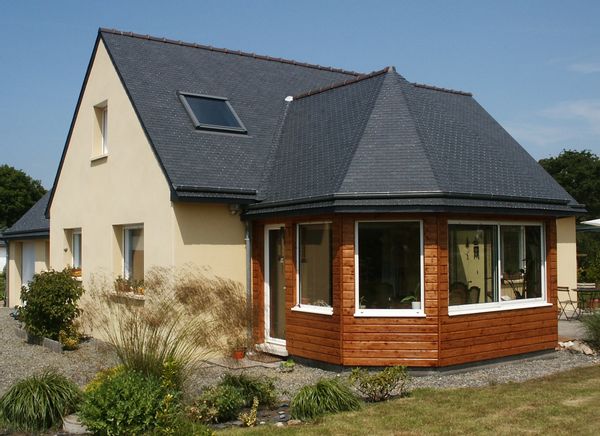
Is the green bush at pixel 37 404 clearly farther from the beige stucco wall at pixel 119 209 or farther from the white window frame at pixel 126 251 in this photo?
the white window frame at pixel 126 251

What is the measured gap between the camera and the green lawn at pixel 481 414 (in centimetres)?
793

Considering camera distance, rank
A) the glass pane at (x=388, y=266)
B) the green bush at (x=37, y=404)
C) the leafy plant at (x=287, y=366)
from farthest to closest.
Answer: the leafy plant at (x=287, y=366)
the glass pane at (x=388, y=266)
the green bush at (x=37, y=404)

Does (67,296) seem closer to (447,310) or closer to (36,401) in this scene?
(36,401)

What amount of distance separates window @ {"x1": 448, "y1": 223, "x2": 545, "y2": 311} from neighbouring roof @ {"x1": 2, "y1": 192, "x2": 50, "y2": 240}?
14146 mm

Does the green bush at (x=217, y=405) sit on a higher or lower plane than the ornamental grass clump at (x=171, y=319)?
lower

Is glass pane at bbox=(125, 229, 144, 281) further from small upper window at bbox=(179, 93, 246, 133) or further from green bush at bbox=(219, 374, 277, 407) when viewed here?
green bush at bbox=(219, 374, 277, 407)

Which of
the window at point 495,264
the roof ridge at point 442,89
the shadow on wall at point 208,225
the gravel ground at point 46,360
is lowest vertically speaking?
the gravel ground at point 46,360

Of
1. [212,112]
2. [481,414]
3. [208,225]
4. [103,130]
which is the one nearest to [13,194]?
[103,130]

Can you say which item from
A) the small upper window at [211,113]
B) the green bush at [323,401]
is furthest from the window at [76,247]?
the green bush at [323,401]

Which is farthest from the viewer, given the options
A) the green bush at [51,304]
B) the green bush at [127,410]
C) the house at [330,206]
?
the green bush at [51,304]

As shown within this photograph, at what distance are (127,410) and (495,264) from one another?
7757 mm

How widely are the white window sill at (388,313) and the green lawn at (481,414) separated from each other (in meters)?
1.67

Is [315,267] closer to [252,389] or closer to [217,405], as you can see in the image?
[252,389]

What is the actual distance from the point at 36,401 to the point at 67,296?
24.9 feet
